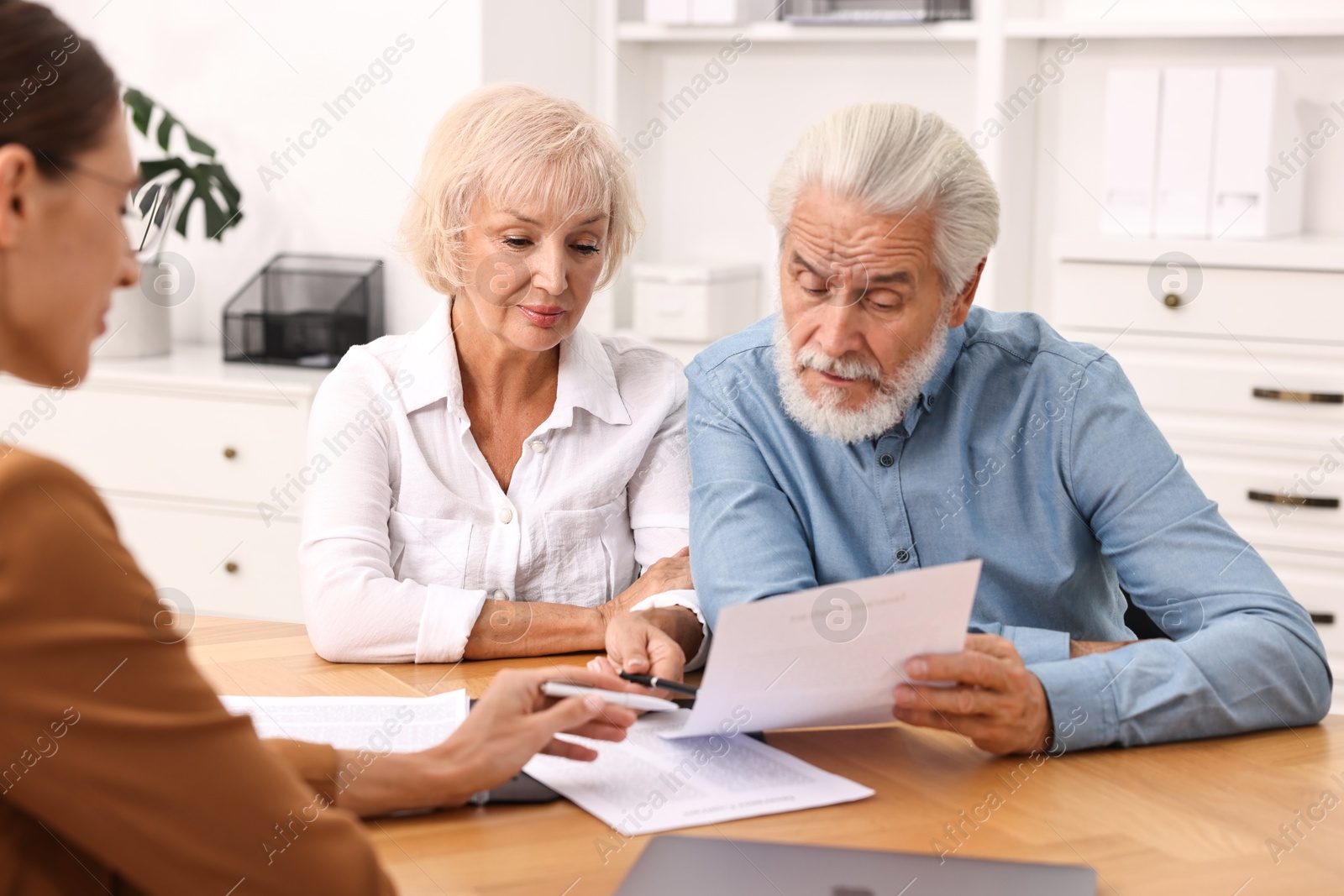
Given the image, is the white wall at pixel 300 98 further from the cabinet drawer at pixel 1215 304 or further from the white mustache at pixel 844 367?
the white mustache at pixel 844 367

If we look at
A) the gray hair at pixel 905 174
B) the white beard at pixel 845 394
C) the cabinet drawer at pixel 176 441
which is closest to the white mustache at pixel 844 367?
the white beard at pixel 845 394

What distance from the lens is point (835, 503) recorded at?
1651 mm

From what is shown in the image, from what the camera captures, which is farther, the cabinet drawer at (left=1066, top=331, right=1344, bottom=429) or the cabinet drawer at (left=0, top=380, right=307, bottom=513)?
the cabinet drawer at (left=0, top=380, right=307, bottom=513)

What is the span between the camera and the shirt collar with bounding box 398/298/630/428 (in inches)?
70.5

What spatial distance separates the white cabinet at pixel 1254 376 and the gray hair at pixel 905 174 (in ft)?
4.76

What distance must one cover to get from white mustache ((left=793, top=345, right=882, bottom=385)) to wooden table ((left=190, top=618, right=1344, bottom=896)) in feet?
1.43

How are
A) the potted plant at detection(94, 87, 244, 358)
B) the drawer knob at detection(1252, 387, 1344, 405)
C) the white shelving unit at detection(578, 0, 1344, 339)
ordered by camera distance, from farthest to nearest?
the potted plant at detection(94, 87, 244, 358)
the white shelving unit at detection(578, 0, 1344, 339)
the drawer knob at detection(1252, 387, 1344, 405)

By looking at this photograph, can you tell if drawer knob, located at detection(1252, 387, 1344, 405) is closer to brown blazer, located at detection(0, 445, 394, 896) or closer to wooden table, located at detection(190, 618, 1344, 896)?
wooden table, located at detection(190, 618, 1344, 896)

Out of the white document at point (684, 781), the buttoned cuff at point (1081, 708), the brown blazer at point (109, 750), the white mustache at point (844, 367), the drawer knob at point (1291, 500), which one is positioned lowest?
the drawer knob at point (1291, 500)

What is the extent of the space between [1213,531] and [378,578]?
972 mm

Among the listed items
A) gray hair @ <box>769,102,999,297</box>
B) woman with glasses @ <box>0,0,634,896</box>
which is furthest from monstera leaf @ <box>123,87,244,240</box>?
woman with glasses @ <box>0,0,634,896</box>

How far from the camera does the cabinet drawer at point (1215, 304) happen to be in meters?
2.80

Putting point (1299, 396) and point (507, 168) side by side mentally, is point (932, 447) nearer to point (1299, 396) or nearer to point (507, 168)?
point (507, 168)

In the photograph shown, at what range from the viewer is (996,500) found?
1611mm
